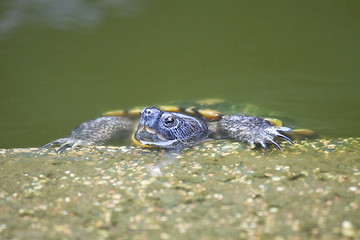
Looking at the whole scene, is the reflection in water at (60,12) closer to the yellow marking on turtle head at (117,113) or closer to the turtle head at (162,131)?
the yellow marking on turtle head at (117,113)

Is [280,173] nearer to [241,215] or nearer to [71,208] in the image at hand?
[241,215]

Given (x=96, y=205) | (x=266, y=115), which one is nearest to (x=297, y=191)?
(x=96, y=205)

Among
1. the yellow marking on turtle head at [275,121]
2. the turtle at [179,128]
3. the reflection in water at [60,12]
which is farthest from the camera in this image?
the reflection in water at [60,12]

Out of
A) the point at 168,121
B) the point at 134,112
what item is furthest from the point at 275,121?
the point at 134,112

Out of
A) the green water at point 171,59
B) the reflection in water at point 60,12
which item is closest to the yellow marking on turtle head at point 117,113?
the green water at point 171,59

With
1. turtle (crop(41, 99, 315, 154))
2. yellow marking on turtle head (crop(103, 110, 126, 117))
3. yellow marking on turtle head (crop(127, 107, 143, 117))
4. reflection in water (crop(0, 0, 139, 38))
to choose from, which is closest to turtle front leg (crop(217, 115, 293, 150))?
turtle (crop(41, 99, 315, 154))

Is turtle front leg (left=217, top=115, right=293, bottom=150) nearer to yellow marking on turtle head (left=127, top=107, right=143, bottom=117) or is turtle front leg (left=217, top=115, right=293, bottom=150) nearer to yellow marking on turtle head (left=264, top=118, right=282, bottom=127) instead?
yellow marking on turtle head (left=264, top=118, right=282, bottom=127)

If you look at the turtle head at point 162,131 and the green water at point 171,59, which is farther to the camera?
the green water at point 171,59
